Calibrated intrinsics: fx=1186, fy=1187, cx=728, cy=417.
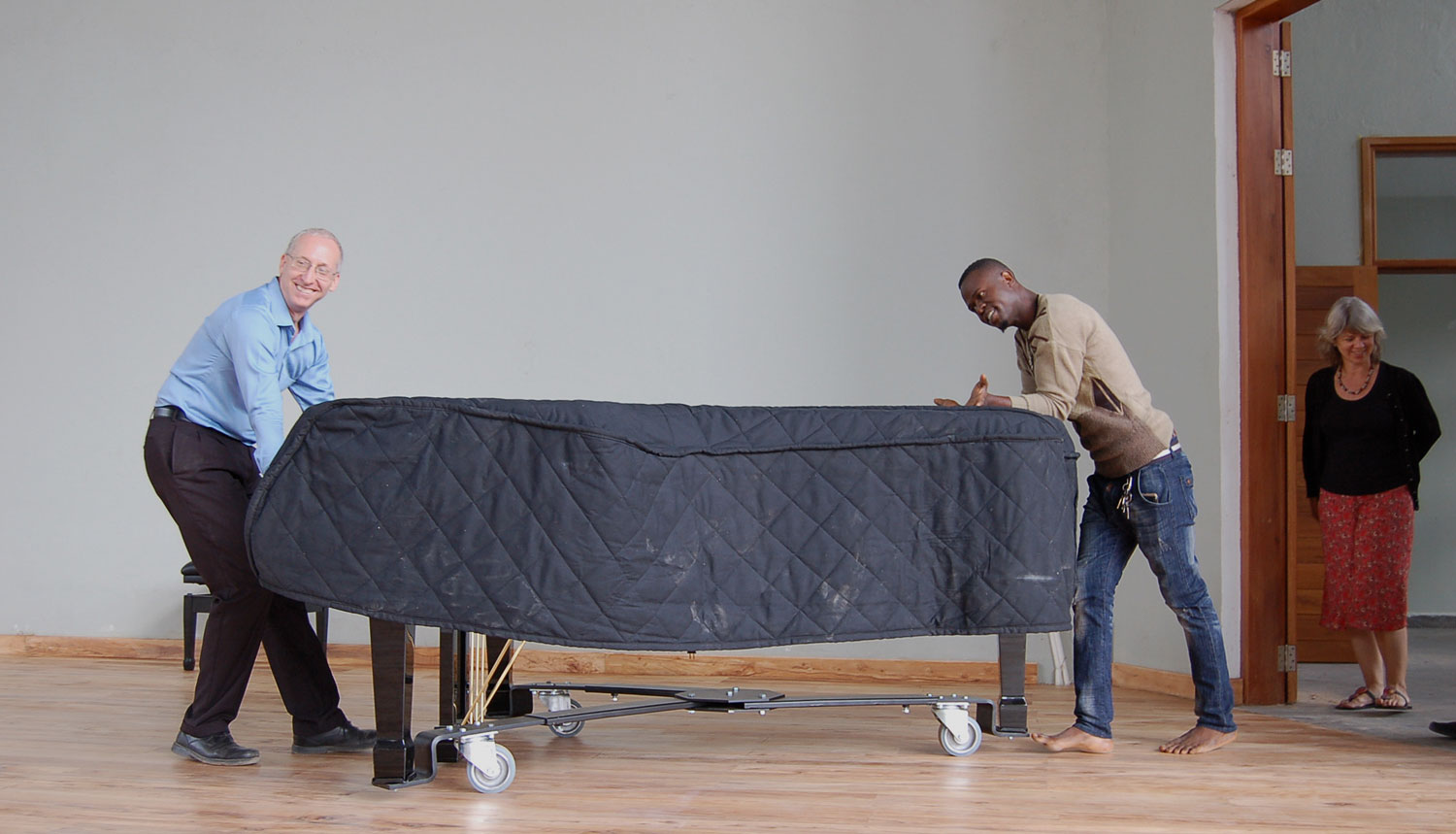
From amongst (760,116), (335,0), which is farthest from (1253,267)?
(335,0)

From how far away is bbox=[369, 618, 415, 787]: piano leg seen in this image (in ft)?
7.11

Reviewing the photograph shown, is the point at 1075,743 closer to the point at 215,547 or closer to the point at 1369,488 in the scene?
the point at 1369,488

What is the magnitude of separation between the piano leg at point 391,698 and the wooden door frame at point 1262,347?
2.55 metres

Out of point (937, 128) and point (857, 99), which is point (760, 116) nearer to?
point (857, 99)

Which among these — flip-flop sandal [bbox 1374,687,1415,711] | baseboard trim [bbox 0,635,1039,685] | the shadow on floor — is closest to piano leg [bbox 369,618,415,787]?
baseboard trim [bbox 0,635,1039,685]

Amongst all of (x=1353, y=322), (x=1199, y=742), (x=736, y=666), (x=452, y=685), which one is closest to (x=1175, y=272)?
(x=1353, y=322)

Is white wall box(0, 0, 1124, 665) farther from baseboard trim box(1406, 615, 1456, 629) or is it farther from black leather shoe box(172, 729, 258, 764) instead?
baseboard trim box(1406, 615, 1456, 629)

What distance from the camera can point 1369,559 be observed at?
3557 mm

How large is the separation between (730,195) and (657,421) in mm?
2241

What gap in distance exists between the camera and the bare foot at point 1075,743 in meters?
2.64

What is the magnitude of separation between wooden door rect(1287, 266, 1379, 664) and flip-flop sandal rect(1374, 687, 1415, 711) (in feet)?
4.44

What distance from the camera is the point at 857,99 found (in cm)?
430

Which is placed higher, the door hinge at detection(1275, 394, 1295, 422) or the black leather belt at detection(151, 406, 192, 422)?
the door hinge at detection(1275, 394, 1295, 422)

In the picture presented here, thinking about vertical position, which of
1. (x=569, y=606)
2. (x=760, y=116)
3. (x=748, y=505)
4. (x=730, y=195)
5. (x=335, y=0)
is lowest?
(x=569, y=606)
